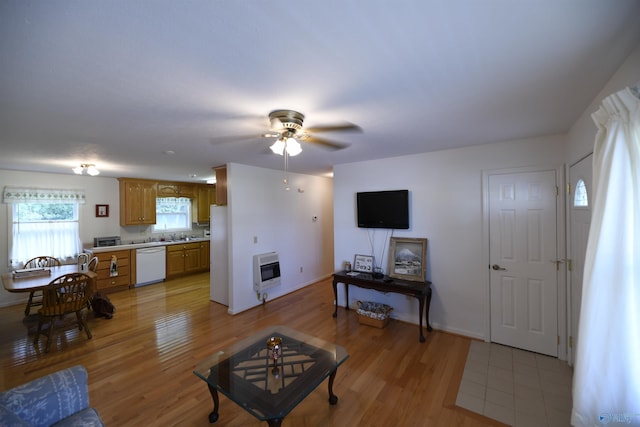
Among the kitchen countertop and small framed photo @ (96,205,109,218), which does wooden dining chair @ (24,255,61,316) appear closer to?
the kitchen countertop

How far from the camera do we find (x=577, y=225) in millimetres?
2260

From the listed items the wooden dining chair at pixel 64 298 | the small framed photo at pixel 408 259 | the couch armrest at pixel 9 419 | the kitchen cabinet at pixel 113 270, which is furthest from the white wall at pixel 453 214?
the kitchen cabinet at pixel 113 270

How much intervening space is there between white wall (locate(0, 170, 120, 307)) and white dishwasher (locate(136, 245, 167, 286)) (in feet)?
2.86

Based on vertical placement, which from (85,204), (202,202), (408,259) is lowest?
(408,259)

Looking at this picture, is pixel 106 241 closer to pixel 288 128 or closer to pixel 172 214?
pixel 172 214

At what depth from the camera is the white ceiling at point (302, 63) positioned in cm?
96

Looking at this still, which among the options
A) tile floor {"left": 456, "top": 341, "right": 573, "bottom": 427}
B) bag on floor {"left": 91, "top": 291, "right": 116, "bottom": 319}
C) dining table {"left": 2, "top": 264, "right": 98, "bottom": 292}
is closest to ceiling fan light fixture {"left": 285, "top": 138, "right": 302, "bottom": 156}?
tile floor {"left": 456, "top": 341, "right": 573, "bottom": 427}

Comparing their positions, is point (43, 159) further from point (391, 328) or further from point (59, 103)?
point (391, 328)

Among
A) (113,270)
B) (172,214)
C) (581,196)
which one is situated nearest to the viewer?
(581,196)

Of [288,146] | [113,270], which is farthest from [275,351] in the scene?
[113,270]

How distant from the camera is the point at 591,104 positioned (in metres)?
1.84

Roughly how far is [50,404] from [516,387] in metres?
3.36

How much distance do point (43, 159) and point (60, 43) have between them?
3.50 meters

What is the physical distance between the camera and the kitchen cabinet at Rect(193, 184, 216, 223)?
22.0 feet
